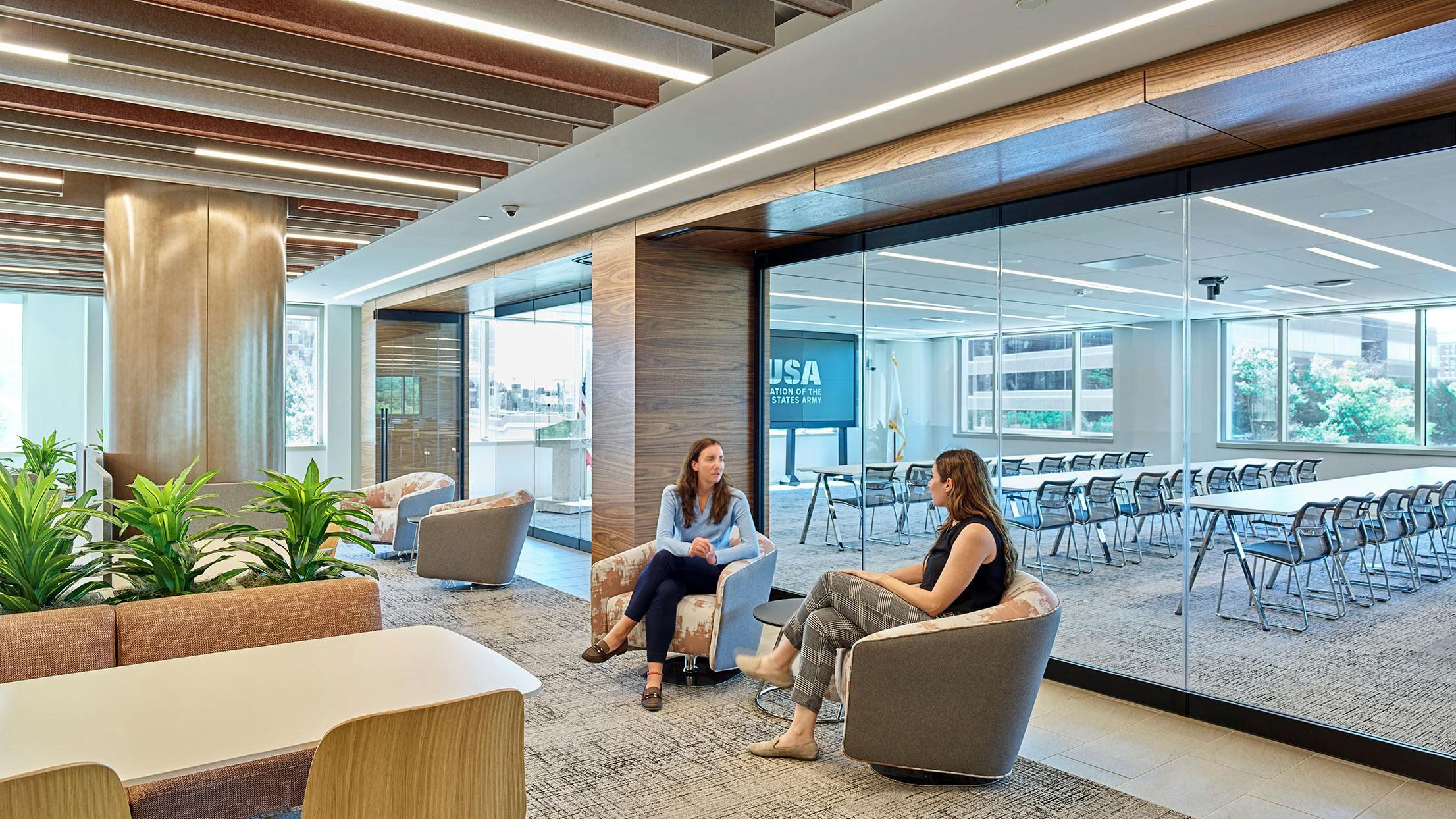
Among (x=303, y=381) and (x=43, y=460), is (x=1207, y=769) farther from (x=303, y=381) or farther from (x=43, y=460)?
(x=303, y=381)

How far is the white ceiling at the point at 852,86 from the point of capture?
306 cm

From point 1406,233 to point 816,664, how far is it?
3002 mm

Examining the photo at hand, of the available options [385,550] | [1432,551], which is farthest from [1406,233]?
[385,550]

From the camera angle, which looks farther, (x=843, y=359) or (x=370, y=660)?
(x=843, y=359)

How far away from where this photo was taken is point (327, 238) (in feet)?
23.4

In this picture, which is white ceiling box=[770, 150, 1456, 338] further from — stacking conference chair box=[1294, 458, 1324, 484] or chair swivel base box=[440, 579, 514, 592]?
chair swivel base box=[440, 579, 514, 592]

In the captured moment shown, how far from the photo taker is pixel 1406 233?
3.70 m

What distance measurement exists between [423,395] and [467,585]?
4.60m

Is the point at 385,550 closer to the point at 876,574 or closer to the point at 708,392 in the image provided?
the point at 708,392

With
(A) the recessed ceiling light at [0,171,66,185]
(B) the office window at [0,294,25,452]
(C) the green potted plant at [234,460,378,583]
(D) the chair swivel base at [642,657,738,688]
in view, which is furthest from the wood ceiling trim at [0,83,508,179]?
(B) the office window at [0,294,25,452]

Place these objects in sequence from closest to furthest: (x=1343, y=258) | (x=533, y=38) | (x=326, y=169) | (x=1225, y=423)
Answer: (x=533, y=38) → (x=1343, y=258) → (x=1225, y=423) → (x=326, y=169)

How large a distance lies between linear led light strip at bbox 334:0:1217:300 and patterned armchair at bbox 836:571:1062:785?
6.73 ft

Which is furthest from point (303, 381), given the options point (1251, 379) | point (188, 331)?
point (1251, 379)

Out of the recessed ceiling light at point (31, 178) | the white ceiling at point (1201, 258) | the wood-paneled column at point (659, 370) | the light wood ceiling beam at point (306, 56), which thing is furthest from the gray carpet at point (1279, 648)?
the recessed ceiling light at point (31, 178)
